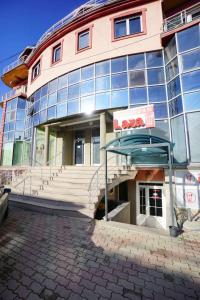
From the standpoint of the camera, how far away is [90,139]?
14.1m

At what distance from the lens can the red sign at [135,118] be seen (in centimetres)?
841

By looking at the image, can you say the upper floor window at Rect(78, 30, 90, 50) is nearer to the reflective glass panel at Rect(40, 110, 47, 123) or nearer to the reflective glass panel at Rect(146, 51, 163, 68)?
the reflective glass panel at Rect(146, 51, 163, 68)

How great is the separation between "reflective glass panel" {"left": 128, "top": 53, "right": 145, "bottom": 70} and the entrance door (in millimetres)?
6809

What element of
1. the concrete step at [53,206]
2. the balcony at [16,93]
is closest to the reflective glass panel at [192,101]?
the concrete step at [53,206]

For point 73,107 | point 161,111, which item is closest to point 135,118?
point 161,111

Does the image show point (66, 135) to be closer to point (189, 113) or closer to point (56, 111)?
point (56, 111)

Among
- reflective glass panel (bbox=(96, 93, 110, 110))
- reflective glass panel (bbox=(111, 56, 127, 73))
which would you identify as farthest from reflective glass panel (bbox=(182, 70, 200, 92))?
reflective glass panel (bbox=(96, 93, 110, 110))

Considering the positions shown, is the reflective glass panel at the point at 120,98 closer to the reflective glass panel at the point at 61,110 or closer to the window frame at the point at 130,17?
the reflective glass panel at the point at 61,110

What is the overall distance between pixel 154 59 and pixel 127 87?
2.40 m

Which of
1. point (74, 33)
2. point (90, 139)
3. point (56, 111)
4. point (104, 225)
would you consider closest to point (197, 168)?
point (104, 225)

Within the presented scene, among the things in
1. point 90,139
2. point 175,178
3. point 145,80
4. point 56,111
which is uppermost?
point 145,80

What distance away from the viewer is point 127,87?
10.8m

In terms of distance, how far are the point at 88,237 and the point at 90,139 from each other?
393 inches

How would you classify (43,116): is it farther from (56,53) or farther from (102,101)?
(56,53)
